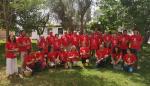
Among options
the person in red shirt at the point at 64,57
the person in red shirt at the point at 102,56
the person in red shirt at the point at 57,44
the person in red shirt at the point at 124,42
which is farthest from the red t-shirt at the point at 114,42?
the person in red shirt at the point at 57,44

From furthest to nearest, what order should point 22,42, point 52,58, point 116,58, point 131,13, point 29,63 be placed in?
point 131,13
point 116,58
point 52,58
point 22,42
point 29,63

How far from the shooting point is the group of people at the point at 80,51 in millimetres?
15891

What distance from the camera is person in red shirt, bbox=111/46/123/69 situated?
16734mm

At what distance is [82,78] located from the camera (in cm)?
1485

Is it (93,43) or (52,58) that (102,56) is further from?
(52,58)

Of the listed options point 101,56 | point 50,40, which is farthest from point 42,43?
point 101,56

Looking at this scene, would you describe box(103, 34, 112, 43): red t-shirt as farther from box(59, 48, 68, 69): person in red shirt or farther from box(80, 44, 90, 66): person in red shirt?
box(59, 48, 68, 69): person in red shirt

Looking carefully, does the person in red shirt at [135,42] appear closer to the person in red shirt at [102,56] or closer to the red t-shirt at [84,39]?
the person in red shirt at [102,56]

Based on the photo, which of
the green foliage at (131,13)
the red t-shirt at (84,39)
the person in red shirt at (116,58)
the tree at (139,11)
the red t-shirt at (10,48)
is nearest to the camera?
the red t-shirt at (10,48)

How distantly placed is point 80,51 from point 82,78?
9.26 feet

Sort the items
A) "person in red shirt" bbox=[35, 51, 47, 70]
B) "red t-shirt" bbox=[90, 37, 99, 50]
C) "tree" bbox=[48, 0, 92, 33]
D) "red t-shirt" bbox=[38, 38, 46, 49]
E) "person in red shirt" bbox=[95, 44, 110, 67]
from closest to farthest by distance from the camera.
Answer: "person in red shirt" bbox=[35, 51, 47, 70]
"person in red shirt" bbox=[95, 44, 110, 67]
"red t-shirt" bbox=[38, 38, 46, 49]
"red t-shirt" bbox=[90, 37, 99, 50]
"tree" bbox=[48, 0, 92, 33]

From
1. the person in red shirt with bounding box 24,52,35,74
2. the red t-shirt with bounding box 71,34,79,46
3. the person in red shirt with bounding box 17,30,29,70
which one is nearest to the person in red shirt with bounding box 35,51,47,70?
the person in red shirt with bounding box 24,52,35,74

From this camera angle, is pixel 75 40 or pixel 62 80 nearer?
pixel 62 80

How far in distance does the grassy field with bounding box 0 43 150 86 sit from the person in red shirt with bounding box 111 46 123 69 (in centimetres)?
44
